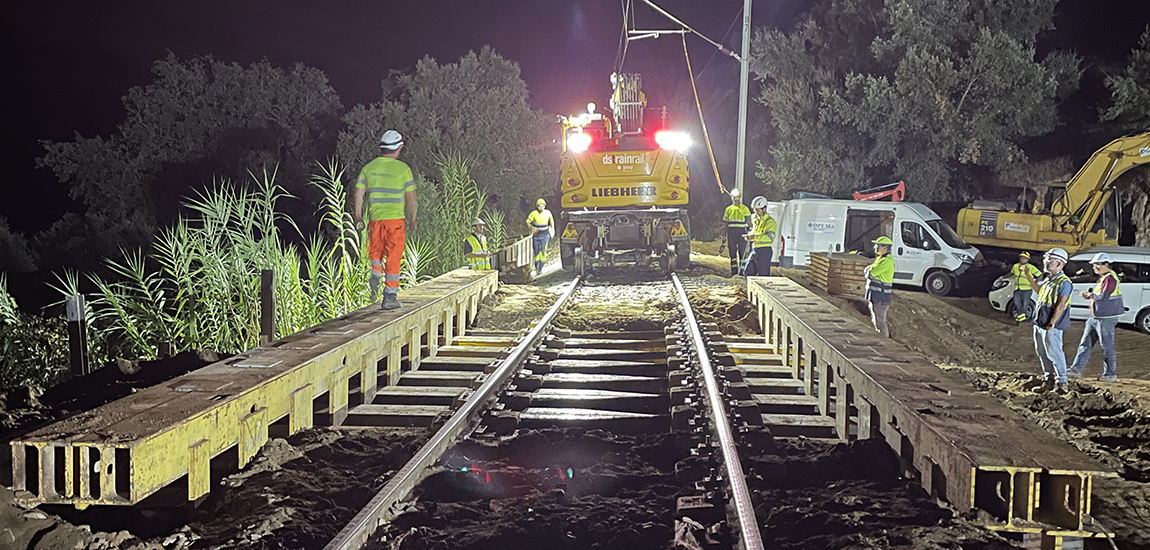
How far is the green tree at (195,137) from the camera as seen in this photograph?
3944 centimetres

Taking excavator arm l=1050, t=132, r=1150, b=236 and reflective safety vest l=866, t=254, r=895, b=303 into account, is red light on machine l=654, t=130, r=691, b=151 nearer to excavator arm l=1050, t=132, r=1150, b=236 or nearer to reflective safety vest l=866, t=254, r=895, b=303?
reflective safety vest l=866, t=254, r=895, b=303

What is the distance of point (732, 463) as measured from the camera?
442 cm

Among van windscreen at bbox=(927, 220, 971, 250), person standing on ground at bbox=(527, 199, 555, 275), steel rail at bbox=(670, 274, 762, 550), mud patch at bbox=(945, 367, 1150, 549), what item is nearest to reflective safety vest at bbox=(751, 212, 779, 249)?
mud patch at bbox=(945, 367, 1150, 549)

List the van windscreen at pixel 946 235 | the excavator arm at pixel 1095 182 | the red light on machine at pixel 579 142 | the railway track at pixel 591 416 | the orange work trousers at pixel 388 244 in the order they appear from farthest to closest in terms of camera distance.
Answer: the excavator arm at pixel 1095 182, the van windscreen at pixel 946 235, the red light on machine at pixel 579 142, the orange work trousers at pixel 388 244, the railway track at pixel 591 416

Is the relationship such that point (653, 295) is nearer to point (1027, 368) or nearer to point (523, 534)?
point (1027, 368)

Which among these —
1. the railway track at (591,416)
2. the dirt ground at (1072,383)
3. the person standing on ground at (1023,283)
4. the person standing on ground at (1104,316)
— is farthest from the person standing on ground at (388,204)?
the person standing on ground at (1023,283)

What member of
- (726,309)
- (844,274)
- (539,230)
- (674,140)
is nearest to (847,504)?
(726,309)

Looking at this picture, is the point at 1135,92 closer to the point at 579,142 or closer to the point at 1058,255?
the point at 579,142

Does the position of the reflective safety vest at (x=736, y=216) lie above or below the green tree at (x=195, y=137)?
below

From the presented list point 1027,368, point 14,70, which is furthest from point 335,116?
point 1027,368

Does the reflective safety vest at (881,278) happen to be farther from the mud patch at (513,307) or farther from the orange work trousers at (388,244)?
the orange work trousers at (388,244)

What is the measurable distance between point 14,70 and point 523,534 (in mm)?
74491

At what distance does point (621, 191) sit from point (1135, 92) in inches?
565

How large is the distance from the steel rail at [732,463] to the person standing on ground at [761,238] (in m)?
6.52
